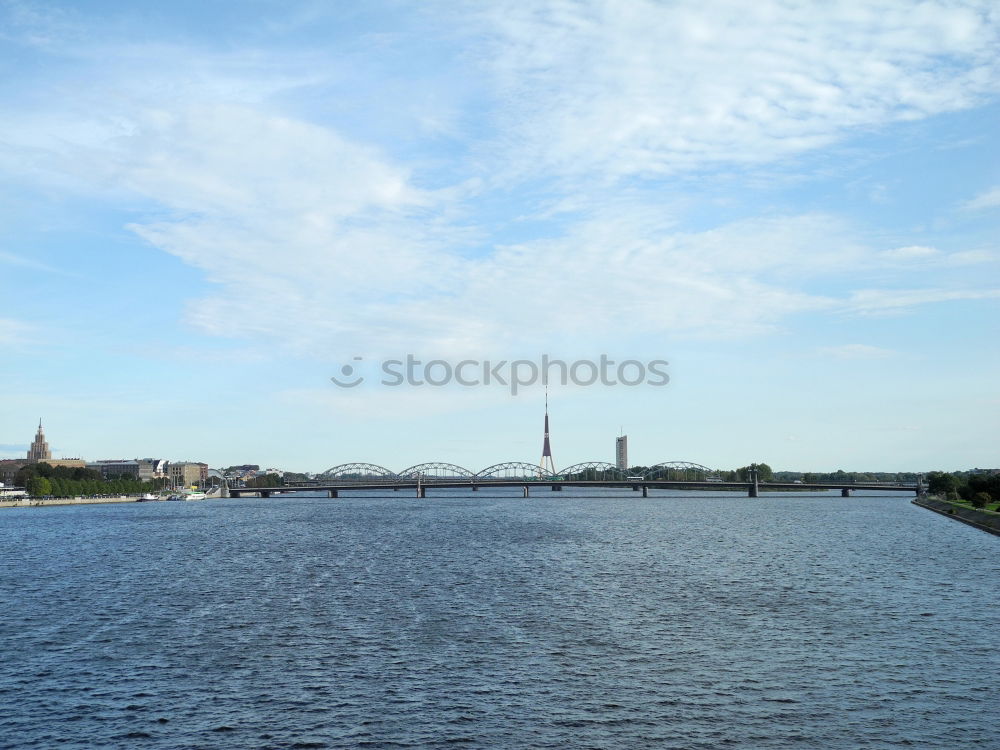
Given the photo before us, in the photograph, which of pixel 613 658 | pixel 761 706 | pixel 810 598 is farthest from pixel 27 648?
pixel 810 598

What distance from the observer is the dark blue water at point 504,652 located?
26453mm

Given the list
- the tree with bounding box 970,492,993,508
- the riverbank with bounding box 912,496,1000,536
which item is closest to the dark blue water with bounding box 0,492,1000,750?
the riverbank with bounding box 912,496,1000,536

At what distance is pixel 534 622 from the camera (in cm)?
4250

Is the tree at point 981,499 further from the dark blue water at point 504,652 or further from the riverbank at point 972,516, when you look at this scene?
the dark blue water at point 504,652

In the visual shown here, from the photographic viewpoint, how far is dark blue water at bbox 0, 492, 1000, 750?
1041 inches

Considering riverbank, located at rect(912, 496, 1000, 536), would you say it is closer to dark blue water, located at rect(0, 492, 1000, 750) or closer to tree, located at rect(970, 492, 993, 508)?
tree, located at rect(970, 492, 993, 508)

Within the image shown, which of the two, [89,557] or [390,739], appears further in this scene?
[89,557]

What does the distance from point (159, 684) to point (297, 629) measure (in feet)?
33.2

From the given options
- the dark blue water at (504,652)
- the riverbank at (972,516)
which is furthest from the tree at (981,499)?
the dark blue water at (504,652)

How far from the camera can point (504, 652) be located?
3612cm

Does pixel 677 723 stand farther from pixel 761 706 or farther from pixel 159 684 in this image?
pixel 159 684

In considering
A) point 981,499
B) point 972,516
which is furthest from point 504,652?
point 981,499

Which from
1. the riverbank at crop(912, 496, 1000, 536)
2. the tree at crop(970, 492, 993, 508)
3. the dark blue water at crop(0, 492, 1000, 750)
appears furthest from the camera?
the tree at crop(970, 492, 993, 508)

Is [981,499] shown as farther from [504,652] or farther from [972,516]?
[504,652]
